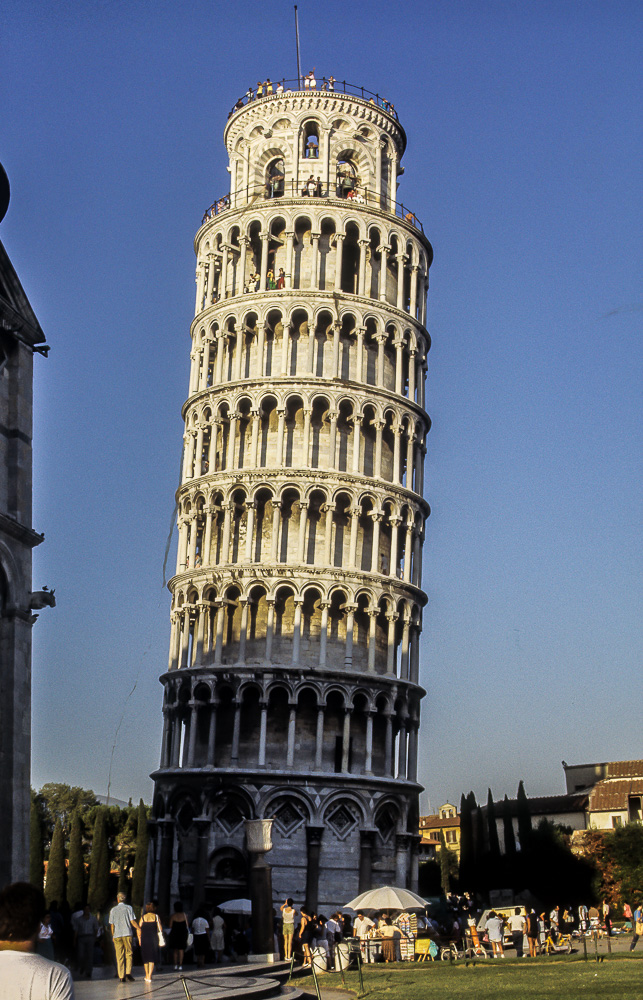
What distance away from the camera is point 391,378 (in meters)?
56.7

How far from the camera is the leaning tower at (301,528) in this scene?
163ft

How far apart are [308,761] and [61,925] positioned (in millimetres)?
23491

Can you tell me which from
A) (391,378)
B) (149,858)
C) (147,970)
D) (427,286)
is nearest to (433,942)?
(147,970)

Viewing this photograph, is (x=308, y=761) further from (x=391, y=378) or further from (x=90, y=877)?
(x=90, y=877)

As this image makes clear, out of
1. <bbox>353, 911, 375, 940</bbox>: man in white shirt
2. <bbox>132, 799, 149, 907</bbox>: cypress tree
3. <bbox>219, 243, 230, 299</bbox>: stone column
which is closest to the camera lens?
<bbox>353, 911, 375, 940</bbox>: man in white shirt

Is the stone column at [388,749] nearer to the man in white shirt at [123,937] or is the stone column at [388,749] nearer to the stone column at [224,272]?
the stone column at [224,272]

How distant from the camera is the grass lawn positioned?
63.9ft

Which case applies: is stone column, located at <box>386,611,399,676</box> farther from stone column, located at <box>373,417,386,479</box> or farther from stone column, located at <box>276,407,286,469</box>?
stone column, located at <box>276,407,286,469</box>

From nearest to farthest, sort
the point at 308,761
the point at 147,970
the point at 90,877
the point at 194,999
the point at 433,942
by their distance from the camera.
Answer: the point at 194,999, the point at 147,970, the point at 433,942, the point at 308,761, the point at 90,877

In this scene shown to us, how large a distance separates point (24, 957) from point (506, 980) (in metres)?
19.6

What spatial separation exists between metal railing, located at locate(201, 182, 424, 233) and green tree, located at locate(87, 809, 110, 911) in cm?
3807

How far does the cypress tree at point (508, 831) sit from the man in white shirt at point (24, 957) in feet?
225

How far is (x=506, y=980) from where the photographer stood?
23.2 meters

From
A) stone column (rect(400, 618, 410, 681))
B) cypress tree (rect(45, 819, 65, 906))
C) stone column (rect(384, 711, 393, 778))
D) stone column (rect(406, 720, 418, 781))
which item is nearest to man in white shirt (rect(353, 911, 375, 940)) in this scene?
stone column (rect(384, 711, 393, 778))
